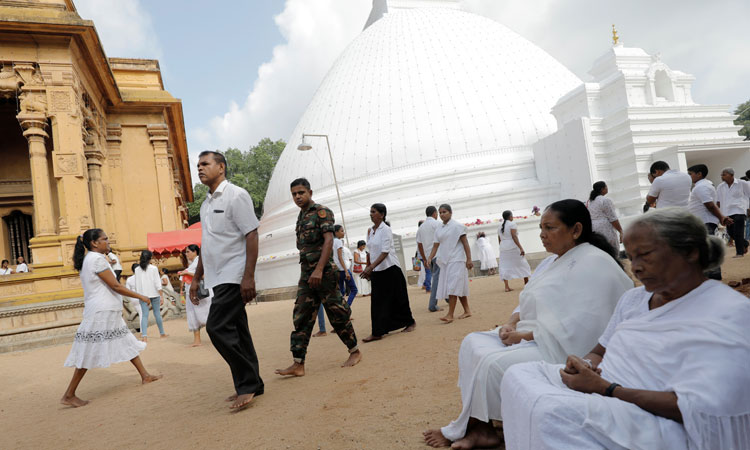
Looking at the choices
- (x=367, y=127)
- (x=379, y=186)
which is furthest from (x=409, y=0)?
(x=379, y=186)

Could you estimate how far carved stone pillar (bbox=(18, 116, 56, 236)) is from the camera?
10.9 metres

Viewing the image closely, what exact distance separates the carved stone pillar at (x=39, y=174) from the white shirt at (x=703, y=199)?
40.7ft

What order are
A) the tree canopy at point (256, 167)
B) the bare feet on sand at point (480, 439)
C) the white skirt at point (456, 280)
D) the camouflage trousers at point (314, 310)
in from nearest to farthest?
the bare feet on sand at point (480, 439) → the camouflage trousers at point (314, 310) → the white skirt at point (456, 280) → the tree canopy at point (256, 167)

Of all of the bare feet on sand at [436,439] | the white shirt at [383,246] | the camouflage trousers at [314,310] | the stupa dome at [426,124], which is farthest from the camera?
the stupa dome at [426,124]

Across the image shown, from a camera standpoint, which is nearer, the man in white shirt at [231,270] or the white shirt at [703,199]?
the man in white shirt at [231,270]

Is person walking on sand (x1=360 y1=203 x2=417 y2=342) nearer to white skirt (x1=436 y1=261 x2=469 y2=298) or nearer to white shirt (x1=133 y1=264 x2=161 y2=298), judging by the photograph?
white skirt (x1=436 y1=261 x2=469 y2=298)

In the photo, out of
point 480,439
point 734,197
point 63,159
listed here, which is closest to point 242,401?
point 480,439

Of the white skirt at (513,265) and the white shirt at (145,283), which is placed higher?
the white shirt at (145,283)

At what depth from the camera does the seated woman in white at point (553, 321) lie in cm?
221

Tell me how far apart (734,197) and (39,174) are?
14168mm

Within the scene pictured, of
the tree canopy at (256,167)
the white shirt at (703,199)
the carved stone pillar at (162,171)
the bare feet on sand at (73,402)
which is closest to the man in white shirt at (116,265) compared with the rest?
the bare feet on sand at (73,402)

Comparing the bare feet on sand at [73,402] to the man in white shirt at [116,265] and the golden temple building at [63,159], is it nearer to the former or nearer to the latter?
the man in white shirt at [116,265]

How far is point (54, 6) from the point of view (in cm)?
1178

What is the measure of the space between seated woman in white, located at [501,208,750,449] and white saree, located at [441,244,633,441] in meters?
0.30
